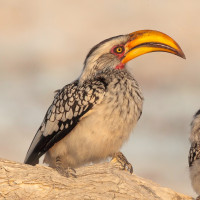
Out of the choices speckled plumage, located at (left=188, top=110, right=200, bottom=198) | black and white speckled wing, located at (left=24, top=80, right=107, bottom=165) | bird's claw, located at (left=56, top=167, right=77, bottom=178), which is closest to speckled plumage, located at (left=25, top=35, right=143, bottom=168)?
black and white speckled wing, located at (left=24, top=80, right=107, bottom=165)

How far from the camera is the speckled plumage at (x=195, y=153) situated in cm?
891

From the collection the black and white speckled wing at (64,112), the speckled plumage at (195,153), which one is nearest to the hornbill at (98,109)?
the black and white speckled wing at (64,112)

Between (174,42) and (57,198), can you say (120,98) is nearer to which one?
(174,42)

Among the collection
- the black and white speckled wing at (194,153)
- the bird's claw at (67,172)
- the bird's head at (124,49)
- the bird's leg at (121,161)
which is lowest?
the bird's claw at (67,172)

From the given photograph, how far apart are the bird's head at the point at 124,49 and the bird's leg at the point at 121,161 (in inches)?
53.3

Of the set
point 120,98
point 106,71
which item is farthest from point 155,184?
point 106,71

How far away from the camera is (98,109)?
8398mm

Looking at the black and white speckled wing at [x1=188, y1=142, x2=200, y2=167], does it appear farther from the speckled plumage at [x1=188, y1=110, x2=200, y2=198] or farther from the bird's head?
the bird's head

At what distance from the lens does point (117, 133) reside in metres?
8.38

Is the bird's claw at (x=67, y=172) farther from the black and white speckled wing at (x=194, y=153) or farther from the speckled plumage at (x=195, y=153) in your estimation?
the black and white speckled wing at (x=194, y=153)

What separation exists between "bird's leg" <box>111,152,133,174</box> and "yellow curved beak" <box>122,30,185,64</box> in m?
1.51

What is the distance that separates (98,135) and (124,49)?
1659 millimetres

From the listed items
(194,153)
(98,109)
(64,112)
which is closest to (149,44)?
(98,109)

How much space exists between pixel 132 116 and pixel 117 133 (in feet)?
1.11
